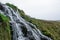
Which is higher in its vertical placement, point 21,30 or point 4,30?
point 4,30

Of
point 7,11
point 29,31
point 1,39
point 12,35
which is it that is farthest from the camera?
point 7,11

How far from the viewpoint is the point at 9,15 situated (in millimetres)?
44375

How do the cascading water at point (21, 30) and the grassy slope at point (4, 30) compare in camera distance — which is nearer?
the grassy slope at point (4, 30)

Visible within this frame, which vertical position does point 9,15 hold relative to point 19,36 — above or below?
above

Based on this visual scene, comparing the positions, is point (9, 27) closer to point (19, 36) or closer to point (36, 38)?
point (19, 36)

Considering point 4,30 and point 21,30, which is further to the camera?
point 21,30

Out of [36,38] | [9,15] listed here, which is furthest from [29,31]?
[9,15]

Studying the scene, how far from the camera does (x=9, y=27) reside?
3819 centimetres

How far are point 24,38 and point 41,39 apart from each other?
4559mm

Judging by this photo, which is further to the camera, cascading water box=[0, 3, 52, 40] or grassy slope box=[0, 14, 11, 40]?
cascading water box=[0, 3, 52, 40]

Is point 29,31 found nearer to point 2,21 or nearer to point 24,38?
point 24,38

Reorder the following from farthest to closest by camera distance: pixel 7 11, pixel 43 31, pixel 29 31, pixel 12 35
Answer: pixel 43 31 < pixel 7 11 < pixel 29 31 < pixel 12 35

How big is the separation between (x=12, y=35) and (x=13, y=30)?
3.55 ft

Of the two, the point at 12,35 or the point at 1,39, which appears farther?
the point at 12,35
